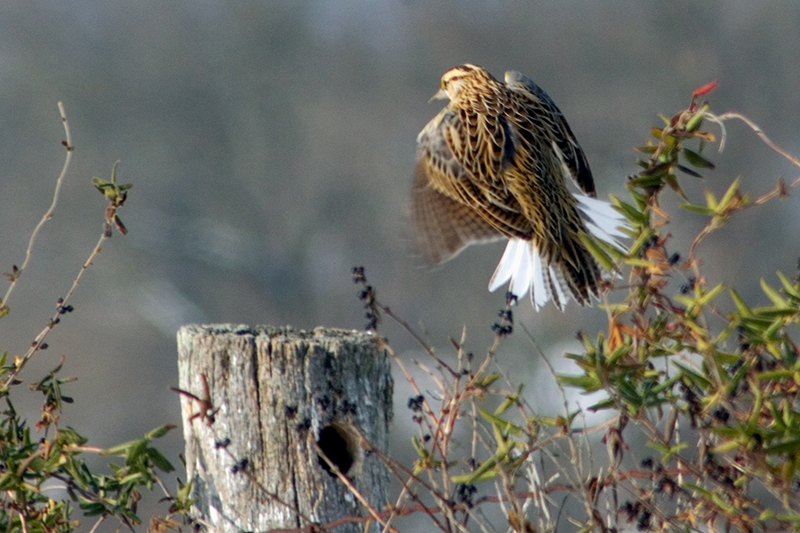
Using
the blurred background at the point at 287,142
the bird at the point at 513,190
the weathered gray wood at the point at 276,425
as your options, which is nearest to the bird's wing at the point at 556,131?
the bird at the point at 513,190

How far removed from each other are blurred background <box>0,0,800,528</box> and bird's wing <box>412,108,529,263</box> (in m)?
9.79

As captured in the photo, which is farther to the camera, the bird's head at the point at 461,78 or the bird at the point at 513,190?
the bird's head at the point at 461,78

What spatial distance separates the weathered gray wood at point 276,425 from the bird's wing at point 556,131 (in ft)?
6.00

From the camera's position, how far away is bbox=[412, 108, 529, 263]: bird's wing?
405cm

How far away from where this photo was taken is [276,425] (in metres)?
2.37

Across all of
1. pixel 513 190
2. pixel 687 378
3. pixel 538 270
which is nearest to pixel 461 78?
pixel 513 190

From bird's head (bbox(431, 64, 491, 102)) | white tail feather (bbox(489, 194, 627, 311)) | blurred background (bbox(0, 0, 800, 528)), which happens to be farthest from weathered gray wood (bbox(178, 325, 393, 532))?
blurred background (bbox(0, 0, 800, 528))

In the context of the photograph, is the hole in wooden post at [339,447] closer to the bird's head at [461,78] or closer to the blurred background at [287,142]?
the bird's head at [461,78]

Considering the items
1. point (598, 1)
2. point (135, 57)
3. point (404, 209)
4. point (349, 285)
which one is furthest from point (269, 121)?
point (404, 209)

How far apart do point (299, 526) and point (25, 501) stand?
2.11 feet

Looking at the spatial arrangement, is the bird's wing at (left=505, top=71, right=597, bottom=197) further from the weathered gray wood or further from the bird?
the weathered gray wood

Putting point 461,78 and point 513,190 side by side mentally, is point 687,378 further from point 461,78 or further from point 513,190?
point 461,78

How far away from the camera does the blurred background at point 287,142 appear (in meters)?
16.3

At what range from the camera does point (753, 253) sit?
16.4 meters
